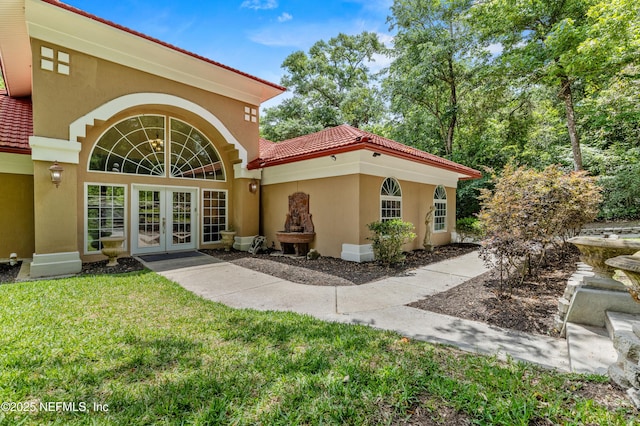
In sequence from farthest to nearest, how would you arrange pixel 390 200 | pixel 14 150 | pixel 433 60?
pixel 433 60, pixel 390 200, pixel 14 150

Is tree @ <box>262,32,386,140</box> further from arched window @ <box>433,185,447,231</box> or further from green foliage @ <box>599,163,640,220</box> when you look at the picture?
green foliage @ <box>599,163,640,220</box>

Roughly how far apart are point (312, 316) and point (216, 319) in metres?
1.37

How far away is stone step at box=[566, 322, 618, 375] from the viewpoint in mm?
2627

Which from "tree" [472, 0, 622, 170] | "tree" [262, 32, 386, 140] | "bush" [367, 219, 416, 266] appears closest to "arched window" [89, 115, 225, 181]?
"bush" [367, 219, 416, 266]

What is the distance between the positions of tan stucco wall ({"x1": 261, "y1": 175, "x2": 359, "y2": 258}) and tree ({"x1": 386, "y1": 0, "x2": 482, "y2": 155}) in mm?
12916

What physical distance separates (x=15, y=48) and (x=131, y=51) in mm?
3890

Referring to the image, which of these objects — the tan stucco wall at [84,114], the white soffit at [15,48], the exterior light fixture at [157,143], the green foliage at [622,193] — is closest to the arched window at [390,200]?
the tan stucco wall at [84,114]

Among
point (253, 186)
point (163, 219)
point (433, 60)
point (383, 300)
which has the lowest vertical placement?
point (383, 300)

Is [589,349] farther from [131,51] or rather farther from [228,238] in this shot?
[131,51]

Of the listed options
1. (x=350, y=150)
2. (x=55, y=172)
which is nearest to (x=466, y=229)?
(x=350, y=150)

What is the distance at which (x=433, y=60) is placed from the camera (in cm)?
1736

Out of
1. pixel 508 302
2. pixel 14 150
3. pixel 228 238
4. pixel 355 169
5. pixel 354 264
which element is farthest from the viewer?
pixel 228 238

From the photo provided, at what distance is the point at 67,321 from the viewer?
382cm

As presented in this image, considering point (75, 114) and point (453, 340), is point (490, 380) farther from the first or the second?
point (75, 114)
